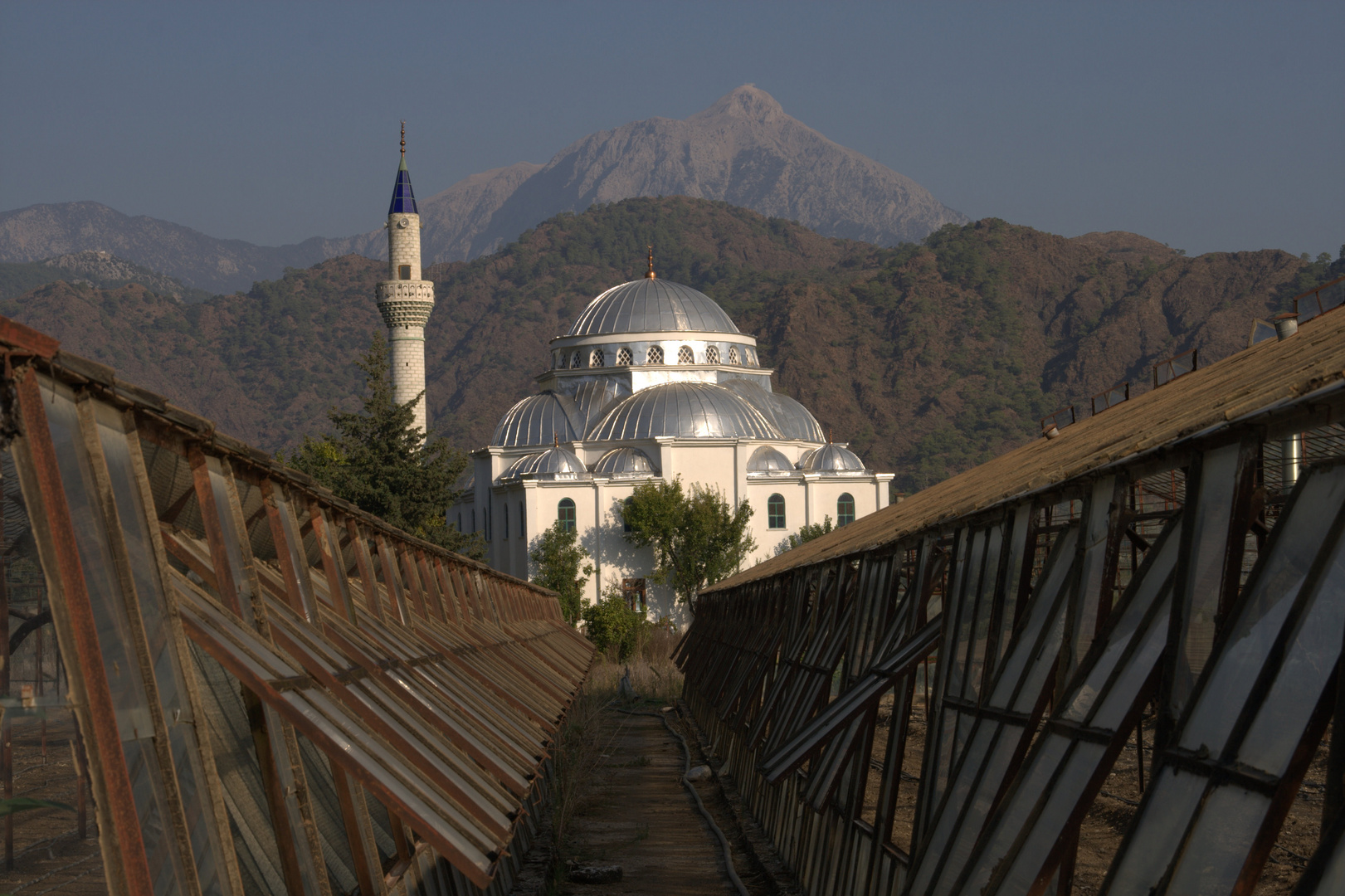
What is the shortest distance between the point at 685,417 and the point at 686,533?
23.0 ft

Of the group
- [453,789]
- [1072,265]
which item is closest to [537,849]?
[453,789]

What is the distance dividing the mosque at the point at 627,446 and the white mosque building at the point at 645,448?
3.0 inches

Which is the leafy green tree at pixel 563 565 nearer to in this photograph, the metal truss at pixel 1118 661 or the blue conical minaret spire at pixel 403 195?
the blue conical minaret spire at pixel 403 195

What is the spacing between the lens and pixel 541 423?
70.9 meters

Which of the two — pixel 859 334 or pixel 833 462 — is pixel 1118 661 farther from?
pixel 859 334

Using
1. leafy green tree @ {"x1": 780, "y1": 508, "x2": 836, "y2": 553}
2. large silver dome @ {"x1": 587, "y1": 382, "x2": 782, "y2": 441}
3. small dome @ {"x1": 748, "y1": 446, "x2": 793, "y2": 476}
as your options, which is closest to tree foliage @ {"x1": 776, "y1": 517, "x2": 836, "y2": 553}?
leafy green tree @ {"x1": 780, "y1": 508, "x2": 836, "y2": 553}

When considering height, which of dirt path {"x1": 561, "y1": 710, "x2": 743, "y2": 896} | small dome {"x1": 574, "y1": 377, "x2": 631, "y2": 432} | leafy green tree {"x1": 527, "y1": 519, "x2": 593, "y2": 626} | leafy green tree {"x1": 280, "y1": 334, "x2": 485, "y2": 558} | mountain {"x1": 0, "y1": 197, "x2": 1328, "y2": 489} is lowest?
dirt path {"x1": 561, "y1": 710, "x2": 743, "y2": 896}

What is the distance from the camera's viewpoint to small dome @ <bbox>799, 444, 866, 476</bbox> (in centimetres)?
6506

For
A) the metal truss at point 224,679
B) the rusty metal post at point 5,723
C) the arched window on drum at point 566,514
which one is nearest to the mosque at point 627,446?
the arched window on drum at point 566,514

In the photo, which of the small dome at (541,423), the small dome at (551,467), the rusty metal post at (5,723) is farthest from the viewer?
the small dome at (541,423)

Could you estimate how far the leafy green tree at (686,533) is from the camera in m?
61.4

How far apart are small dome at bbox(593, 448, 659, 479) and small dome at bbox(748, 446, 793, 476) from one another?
15.1 feet

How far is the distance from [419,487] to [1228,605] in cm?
3856

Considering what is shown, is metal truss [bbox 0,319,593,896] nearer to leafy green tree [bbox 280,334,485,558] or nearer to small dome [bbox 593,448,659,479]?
leafy green tree [bbox 280,334,485,558]
